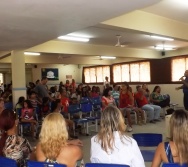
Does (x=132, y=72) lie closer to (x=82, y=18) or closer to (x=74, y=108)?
(x=74, y=108)

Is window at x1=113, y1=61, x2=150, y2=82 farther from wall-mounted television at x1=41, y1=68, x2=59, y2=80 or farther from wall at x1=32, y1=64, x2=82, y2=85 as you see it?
wall-mounted television at x1=41, y1=68, x2=59, y2=80

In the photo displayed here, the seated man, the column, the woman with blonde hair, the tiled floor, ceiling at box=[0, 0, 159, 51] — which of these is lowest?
the tiled floor

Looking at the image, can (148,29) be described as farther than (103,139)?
Yes

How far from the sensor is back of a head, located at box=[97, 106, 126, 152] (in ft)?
7.04

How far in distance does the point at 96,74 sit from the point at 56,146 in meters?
13.7

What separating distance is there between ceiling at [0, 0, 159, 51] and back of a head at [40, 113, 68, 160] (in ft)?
5.72

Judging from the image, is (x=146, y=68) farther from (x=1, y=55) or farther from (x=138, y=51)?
(x=1, y=55)

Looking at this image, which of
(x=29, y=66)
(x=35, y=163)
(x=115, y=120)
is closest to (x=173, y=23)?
(x=115, y=120)

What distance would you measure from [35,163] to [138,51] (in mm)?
9870

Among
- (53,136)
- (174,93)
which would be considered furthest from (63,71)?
(53,136)

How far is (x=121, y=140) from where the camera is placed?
2.13m

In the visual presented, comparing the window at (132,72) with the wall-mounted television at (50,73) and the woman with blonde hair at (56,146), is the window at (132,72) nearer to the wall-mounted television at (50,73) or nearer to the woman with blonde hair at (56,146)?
the wall-mounted television at (50,73)

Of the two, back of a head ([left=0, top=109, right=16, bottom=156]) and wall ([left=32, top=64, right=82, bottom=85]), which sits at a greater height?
wall ([left=32, top=64, right=82, bottom=85])

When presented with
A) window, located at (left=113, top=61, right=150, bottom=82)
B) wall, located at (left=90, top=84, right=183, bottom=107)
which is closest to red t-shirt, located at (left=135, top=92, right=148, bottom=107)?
wall, located at (left=90, top=84, right=183, bottom=107)
